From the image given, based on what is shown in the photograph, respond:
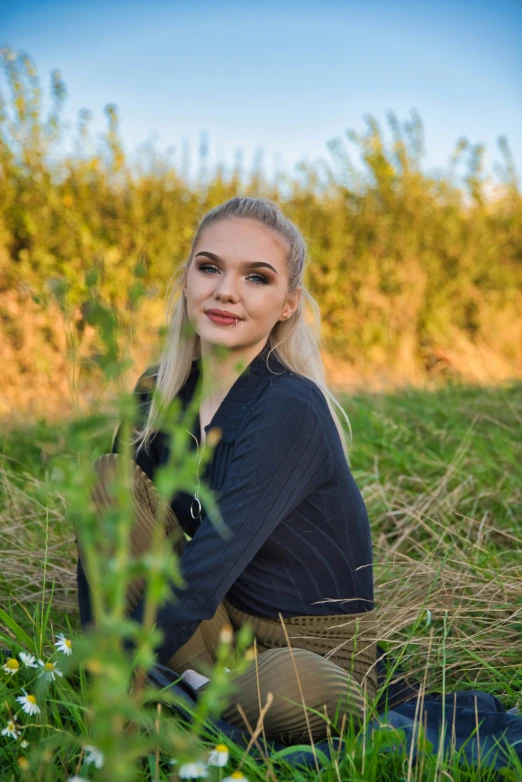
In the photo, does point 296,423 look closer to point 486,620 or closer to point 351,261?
point 486,620

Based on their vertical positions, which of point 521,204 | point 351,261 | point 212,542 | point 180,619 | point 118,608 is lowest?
point 180,619

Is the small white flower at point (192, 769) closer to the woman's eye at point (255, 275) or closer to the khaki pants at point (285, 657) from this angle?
the khaki pants at point (285, 657)

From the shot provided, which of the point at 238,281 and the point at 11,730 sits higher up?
the point at 238,281

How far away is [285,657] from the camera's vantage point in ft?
5.22

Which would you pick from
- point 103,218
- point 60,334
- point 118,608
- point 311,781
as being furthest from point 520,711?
point 103,218

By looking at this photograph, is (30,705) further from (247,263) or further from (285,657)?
(247,263)

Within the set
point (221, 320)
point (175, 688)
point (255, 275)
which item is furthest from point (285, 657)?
point (255, 275)

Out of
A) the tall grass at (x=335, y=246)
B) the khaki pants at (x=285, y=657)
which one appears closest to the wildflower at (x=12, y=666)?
the khaki pants at (x=285, y=657)

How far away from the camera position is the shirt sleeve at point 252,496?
160 centimetres

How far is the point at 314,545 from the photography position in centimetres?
Result: 188

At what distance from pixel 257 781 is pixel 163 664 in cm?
37

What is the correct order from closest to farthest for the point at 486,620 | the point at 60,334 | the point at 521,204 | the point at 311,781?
the point at 311,781, the point at 486,620, the point at 60,334, the point at 521,204

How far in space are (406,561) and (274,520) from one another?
3.25 ft

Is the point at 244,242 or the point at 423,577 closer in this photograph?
the point at 244,242
